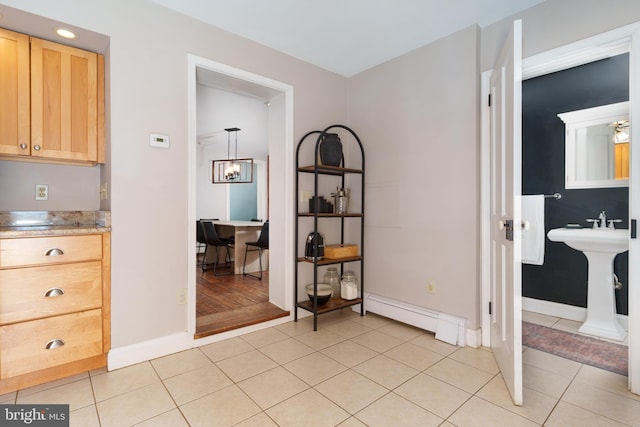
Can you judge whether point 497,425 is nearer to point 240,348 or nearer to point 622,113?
point 240,348

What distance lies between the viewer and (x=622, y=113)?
2.94 m

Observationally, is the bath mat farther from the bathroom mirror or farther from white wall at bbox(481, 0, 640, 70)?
white wall at bbox(481, 0, 640, 70)

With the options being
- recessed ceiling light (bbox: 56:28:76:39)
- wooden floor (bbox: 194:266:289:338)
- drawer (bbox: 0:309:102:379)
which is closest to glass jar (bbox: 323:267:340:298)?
wooden floor (bbox: 194:266:289:338)

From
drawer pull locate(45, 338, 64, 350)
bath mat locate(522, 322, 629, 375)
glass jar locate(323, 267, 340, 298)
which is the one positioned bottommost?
bath mat locate(522, 322, 629, 375)

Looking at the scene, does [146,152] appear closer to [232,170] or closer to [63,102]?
[63,102]

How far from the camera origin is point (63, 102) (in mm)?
2189

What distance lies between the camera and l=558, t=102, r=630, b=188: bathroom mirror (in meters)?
2.96

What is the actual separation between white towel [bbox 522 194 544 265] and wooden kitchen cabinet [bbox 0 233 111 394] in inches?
134

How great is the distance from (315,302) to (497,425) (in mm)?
1584

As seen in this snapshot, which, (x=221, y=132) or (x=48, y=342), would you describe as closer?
(x=48, y=342)

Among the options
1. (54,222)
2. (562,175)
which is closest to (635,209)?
(562,175)

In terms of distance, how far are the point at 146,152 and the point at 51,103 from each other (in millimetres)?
643

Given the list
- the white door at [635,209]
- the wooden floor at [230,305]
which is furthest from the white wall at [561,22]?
the wooden floor at [230,305]

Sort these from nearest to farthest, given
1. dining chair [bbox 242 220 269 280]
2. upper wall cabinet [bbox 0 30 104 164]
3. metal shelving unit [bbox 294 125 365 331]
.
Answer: upper wall cabinet [bbox 0 30 104 164]
metal shelving unit [bbox 294 125 365 331]
dining chair [bbox 242 220 269 280]
